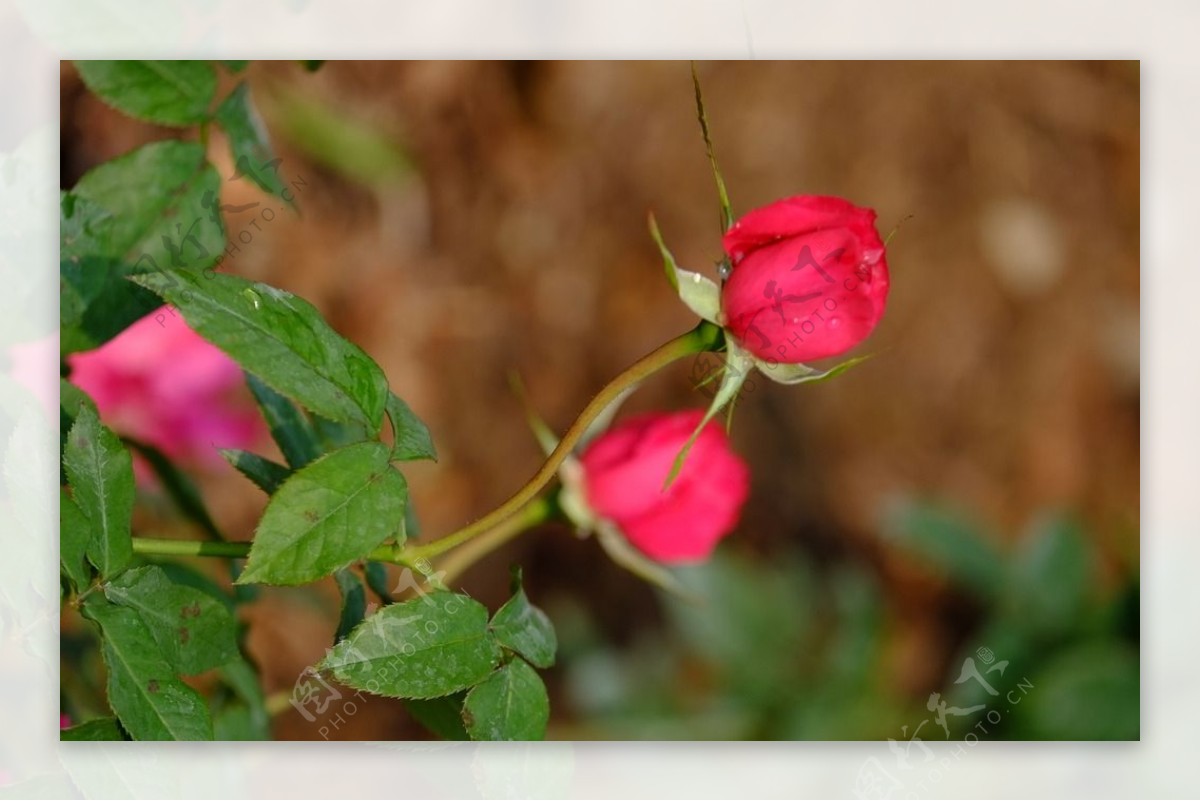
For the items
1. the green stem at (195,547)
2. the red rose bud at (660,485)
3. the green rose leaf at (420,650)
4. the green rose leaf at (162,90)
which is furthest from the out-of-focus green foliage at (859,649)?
the green rose leaf at (162,90)

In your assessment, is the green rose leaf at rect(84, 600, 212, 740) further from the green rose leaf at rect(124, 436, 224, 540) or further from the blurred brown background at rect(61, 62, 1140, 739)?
the blurred brown background at rect(61, 62, 1140, 739)

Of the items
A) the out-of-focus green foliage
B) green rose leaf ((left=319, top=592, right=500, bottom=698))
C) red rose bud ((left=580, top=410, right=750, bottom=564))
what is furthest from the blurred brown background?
green rose leaf ((left=319, top=592, right=500, bottom=698))

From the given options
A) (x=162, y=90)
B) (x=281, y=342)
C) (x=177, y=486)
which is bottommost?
(x=177, y=486)

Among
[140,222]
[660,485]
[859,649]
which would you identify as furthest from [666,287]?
[140,222]

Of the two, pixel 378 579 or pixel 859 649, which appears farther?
pixel 859 649

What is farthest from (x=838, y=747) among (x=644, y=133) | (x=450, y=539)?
(x=644, y=133)

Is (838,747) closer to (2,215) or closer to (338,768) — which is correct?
(338,768)

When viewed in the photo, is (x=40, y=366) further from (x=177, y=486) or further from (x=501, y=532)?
(x=501, y=532)
